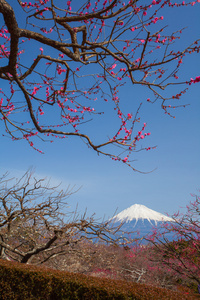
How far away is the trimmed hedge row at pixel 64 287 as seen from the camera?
15.6 ft

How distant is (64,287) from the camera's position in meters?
5.21

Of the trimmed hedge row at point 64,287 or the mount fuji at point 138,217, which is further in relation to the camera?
the mount fuji at point 138,217

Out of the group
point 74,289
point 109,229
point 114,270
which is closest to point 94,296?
point 74,289

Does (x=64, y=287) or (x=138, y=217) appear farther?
(x=138, y=217)

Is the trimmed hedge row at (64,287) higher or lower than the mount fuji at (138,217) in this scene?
lower

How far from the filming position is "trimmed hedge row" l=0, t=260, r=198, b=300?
477 cm

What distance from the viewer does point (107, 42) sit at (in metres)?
5.23

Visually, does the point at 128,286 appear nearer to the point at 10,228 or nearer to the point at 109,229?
the point at 109,229

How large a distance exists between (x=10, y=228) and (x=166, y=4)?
7.94 m

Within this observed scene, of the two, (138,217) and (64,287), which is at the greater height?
(138,217)

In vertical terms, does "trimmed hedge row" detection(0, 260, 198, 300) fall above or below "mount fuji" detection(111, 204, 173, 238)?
below

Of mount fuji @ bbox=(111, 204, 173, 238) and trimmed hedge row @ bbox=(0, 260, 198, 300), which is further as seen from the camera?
mount fuji @ bbox=(111, 204, 173, 238)

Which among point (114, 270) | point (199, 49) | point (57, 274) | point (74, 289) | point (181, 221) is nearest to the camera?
point (199, 49)

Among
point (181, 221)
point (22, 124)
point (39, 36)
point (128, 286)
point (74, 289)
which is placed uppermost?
point (39, 36)
